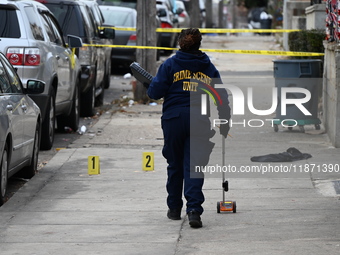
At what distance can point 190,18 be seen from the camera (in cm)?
4053

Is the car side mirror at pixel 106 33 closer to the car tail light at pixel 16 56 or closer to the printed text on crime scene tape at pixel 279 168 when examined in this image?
the car tail light at pixel 16 56

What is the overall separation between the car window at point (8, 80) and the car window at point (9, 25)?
6.10 feet

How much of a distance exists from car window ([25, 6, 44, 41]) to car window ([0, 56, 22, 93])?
82.7 inches

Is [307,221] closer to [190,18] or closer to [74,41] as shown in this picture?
[74,41]

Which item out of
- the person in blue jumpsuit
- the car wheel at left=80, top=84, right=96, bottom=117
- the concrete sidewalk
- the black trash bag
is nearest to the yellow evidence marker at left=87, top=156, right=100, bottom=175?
the concrete sidewalk

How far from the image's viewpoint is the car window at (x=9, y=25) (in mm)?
11734

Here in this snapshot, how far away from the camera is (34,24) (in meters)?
12.1

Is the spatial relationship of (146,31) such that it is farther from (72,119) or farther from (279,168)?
(279,168)

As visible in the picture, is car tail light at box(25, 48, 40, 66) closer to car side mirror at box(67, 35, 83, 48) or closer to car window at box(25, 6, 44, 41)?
car window at box(25, 6, 44, 41)

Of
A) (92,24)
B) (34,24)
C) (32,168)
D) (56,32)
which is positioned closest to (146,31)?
(92,24)

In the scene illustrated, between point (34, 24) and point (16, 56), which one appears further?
point (34, 24)

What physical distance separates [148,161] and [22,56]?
7.63 feet

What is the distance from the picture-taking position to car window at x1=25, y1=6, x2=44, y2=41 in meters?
12.0

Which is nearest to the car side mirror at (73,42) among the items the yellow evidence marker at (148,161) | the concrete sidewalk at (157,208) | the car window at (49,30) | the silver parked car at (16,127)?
the car window at (49,30)
